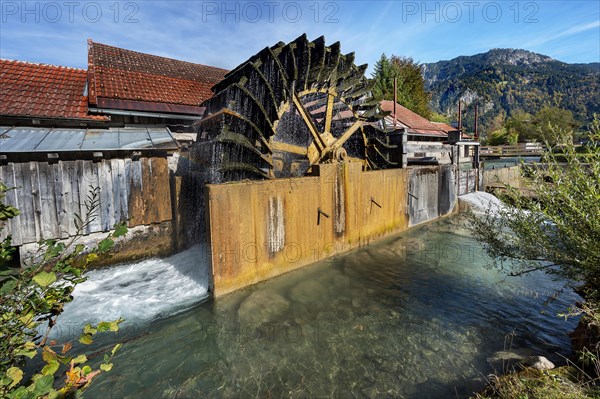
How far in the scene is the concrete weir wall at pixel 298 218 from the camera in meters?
4.27

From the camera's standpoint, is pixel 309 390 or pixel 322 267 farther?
pixel 322 267

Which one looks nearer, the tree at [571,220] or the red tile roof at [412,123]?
the tree at [571,220]

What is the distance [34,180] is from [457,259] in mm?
8264

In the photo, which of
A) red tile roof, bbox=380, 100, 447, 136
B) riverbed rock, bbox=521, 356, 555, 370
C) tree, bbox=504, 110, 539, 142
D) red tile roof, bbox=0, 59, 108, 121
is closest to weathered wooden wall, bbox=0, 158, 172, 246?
red tile roof, bbox=0, 59, 108, 121

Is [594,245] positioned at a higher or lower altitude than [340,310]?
higher

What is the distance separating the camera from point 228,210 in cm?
424

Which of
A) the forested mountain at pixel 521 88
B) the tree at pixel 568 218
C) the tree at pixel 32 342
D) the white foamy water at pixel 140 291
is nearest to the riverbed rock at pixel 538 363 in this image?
the tree at pixel 568 218

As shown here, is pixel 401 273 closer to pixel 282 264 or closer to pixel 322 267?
pixel 322 267

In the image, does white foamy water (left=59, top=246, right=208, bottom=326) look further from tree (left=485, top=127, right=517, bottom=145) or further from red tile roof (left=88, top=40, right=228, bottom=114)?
tree (left=485, top=127, right=517, bottom=145)

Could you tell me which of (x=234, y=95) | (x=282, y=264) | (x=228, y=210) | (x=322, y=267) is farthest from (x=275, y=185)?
(x=234, y=95)

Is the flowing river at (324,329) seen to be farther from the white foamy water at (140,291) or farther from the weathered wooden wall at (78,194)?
the weathered wooden wall at (78,194)

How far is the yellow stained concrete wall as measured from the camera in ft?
14.0

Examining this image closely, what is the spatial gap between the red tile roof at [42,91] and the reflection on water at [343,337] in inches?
224

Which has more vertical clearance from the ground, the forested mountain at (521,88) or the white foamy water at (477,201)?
the forested mountain at (521,88)
